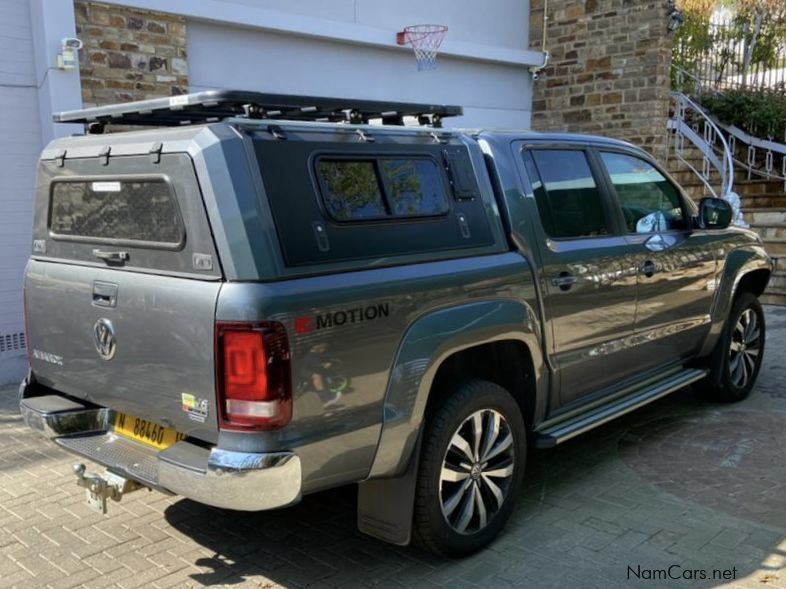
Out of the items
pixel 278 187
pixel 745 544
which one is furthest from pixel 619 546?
pixel 278 187

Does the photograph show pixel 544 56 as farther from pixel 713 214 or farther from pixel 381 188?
pixel 381 188

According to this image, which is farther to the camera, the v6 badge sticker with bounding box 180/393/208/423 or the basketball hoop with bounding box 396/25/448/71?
the basketball hoop with bounding box 396/25/448/71

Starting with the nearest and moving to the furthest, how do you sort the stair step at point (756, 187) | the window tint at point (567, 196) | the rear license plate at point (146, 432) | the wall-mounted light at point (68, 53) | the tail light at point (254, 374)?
the tail light at point (254, 374) → the rear license plate at point (146, 432) → the window tint at point (567, 196) → the wall-mounted light at point (68, 53) → the stair step at point (756, 187)

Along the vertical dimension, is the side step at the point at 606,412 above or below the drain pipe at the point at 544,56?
below

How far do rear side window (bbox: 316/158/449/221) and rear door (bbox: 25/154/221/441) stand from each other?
1.79ft

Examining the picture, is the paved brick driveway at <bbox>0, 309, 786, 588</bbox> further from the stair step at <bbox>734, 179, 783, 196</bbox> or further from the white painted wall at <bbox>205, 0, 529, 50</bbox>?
the stair step at <bbox>734, 179, 783, 196</bbox>

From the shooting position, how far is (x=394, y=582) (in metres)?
3.35

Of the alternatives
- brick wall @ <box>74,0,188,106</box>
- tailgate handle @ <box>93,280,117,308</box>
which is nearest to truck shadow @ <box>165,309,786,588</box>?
tailgate handle @ <box>93,280,117,308</box>

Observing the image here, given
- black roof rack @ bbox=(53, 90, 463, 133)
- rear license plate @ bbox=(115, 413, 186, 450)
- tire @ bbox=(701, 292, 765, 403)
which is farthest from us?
tire @ bbox=(701, 292, 765, 403)

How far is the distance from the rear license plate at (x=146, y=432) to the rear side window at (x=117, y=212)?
790mm

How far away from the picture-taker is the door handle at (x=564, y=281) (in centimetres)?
394

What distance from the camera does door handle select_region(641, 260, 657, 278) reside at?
15.1 feet

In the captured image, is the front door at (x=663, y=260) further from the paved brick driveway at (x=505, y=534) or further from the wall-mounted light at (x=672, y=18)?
the wall-mounted light at (x=672, y=18)

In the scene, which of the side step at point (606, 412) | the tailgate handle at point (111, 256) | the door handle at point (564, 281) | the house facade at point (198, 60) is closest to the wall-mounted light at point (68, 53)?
the house facade at point (198, 60)
